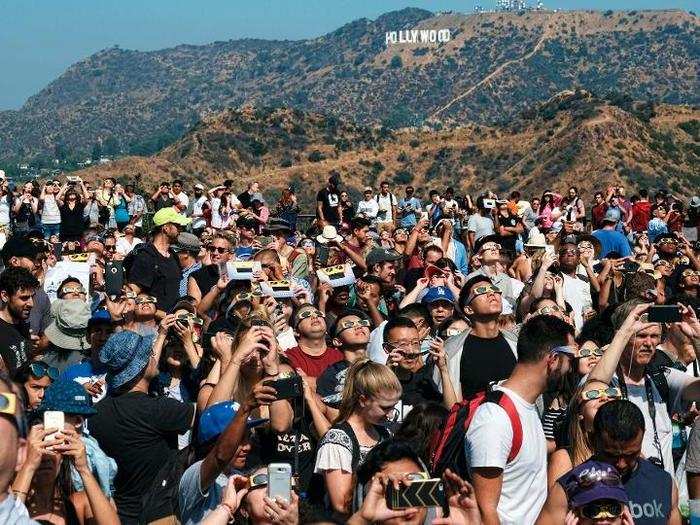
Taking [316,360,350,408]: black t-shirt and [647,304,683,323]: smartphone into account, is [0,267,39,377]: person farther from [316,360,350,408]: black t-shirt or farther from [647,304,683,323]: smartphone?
[647,304,683,323]: smartphone

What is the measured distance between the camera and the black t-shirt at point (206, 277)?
36.1 feet

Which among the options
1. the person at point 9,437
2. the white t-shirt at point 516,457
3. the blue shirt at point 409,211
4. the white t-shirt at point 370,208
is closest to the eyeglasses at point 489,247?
the white t-shirt at point 516,457

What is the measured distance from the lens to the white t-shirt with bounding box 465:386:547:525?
18.1 feet

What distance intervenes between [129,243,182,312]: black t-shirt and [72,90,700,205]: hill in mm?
68234

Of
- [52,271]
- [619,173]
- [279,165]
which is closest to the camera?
[52,271]

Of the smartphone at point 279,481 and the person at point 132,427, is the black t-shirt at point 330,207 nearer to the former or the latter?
the person at point 132,427

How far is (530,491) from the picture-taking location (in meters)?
5.76

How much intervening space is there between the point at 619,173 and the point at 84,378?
7422 cm

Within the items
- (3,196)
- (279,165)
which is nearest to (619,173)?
(279,165)

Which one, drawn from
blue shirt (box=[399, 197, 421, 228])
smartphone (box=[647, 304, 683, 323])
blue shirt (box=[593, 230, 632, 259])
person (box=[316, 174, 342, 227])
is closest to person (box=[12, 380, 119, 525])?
smartphone (box=[647, 304, 683, 323])

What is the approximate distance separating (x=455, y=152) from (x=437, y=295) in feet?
290

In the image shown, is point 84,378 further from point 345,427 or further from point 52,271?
point 52,271

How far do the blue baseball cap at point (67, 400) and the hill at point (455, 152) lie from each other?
7433 centimetres

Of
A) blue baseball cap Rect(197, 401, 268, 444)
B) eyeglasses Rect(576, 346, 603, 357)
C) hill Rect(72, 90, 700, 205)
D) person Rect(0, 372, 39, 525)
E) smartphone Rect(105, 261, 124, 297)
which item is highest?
person Rect(0, 372, 39, 525)
